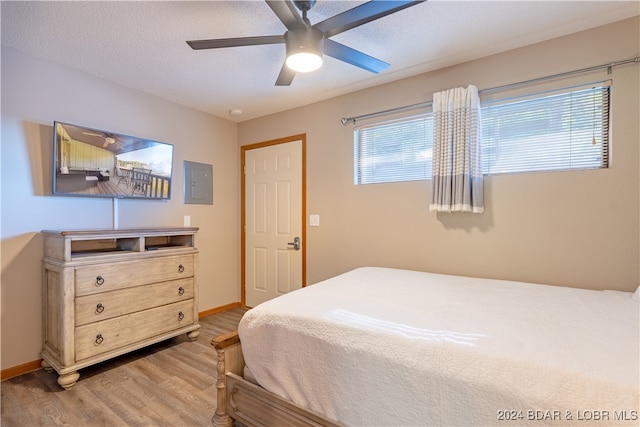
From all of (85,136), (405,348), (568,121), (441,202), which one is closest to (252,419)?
(405,348)

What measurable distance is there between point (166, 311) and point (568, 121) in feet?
11.6

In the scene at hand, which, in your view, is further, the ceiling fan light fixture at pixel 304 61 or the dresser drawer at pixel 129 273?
the dresser drawer at pixel 129 273

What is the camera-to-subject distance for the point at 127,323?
2369mm

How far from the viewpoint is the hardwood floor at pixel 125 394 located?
1766 millimetres

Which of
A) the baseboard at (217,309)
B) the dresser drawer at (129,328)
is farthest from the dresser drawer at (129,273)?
the baseboard at (217,309)

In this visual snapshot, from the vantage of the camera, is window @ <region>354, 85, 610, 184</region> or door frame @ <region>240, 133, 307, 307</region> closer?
window @ <region>354, 85, 610, 184</region>

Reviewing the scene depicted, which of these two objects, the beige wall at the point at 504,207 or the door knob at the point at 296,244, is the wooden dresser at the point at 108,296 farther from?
the beige wall at the point at 504,207

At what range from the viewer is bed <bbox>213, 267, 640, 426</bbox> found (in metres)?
0.90

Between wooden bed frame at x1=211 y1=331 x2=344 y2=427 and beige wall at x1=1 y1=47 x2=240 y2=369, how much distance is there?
6.09ft

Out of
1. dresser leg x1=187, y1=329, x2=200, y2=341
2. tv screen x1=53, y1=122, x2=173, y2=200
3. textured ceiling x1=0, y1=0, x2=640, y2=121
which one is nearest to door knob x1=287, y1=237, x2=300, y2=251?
dresser leg x1=187, y1=329, x2=200, y2=341

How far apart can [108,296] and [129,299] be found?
16cm

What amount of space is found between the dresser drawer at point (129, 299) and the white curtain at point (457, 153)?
2.40 m

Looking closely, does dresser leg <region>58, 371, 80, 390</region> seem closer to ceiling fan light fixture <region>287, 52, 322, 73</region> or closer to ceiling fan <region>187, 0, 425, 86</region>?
ceiling fan <region>187, 0, 425, 86</region>

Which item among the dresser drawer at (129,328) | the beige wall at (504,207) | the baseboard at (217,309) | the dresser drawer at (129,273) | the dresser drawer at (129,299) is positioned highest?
the beige wall at (504,207)
